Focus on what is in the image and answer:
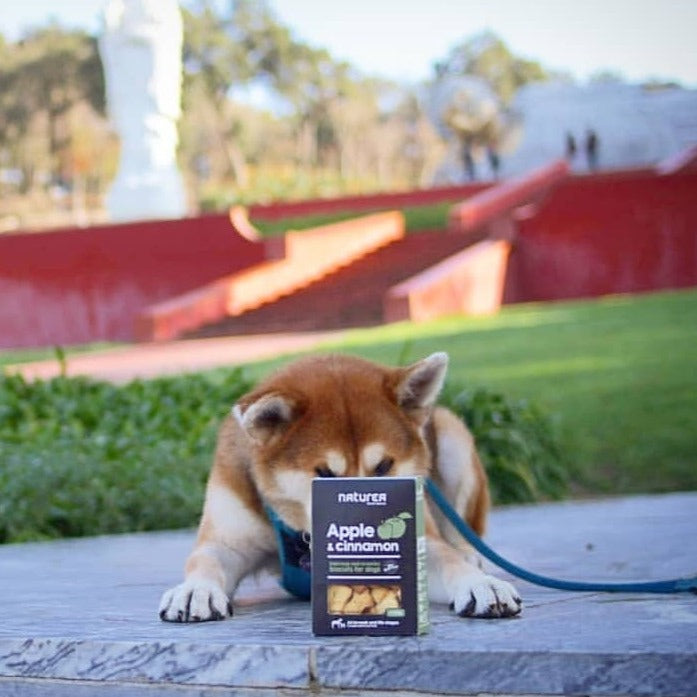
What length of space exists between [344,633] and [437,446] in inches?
62.2

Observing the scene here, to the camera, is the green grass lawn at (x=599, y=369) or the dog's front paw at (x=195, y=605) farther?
the green grass lawn at (x=599, y=369)

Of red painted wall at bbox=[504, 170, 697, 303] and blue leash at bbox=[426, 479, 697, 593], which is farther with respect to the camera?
red painted wall at bbox=[504, 170, 697, 303]

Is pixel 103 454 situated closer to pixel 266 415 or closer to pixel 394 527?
pixel 266 415

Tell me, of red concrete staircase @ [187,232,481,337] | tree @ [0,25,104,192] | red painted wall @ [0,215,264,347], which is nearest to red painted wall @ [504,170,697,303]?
red concrete staircase @ [187,232,481,337]

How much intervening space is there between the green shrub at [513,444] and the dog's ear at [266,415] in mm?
4967

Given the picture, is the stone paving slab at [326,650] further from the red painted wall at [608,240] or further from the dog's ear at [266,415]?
the red painted wall at [608,240]

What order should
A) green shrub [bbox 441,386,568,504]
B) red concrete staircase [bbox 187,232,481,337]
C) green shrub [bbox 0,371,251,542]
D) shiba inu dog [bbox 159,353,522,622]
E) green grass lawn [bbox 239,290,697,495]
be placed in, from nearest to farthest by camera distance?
shiba inu dog [bbox 159,353,522,622] < green shrub [bbox 0,371,251,542] < green shrub [bbox 441,386,568,504] < green grass lawn [bbox 239,290,697,495] < red concrete staircase [bbox 187,232,481,337]

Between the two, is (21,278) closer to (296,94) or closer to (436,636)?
(436,636)

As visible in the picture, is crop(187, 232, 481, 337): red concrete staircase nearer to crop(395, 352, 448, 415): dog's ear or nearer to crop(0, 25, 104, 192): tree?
crop(395, 352, 448, 415): dog's ear

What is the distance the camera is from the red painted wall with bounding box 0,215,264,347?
23.3 m

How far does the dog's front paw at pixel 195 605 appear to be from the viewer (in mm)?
3988

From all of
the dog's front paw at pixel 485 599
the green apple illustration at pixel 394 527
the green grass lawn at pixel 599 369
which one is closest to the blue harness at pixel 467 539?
the dog's front paw at pixel 485 599

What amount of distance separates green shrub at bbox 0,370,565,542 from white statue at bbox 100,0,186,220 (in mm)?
14691

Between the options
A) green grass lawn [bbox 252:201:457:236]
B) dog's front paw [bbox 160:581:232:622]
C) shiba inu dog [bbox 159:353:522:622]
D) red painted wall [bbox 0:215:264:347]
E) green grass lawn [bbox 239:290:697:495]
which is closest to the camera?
shiba inu dog [bbox 159:353:522:622]
